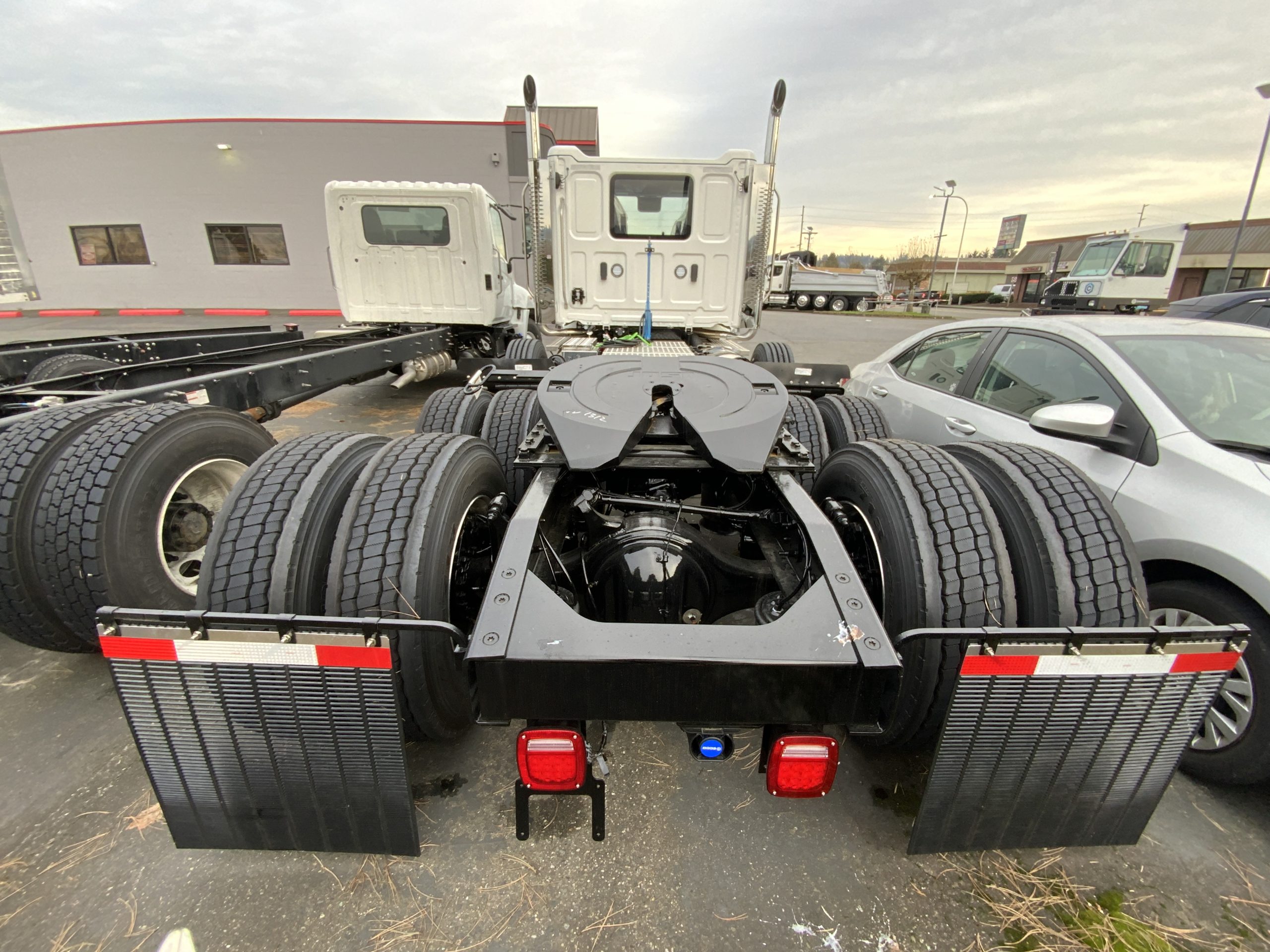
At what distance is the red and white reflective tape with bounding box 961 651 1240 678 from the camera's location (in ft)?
4.42

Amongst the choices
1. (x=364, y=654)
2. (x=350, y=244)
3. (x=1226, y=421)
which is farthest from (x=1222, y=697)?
(x=350, y=244)

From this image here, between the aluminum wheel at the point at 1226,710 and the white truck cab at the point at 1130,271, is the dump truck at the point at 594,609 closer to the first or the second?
the aluminum wheel at the point at 1226,710

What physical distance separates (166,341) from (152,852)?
17.2 ft

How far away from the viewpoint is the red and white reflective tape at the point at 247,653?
1339 millimetres

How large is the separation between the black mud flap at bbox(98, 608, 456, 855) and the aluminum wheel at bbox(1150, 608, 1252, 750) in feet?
8.50

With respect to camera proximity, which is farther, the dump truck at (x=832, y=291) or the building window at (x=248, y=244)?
the dump truck at (x=832, y=291)

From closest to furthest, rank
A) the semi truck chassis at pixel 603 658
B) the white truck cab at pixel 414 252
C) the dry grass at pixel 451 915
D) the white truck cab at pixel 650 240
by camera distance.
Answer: the semi truck chassis at pixel 603 658, the dry grass at pixel 451 915, the white truck cab at pixel 650 240, the white truck cab at pixel 414 252

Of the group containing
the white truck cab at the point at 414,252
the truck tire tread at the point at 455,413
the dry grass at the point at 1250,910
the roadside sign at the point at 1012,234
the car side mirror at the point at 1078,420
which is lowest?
the dry grass at the point at 1250,910

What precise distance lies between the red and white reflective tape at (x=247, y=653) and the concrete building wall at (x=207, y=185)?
673 inches

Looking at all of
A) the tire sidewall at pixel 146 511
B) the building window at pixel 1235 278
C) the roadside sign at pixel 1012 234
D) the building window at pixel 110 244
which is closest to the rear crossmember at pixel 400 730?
the tire sidewall at pixel 146 511

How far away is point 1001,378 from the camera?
3348 millimetres

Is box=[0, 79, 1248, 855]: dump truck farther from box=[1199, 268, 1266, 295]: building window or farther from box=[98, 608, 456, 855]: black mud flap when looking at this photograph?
box=[1199, 268, 1266, 295]: building window

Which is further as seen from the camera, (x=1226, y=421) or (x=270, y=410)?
(x=270, y=410)

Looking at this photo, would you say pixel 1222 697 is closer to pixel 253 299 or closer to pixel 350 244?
pixel 350 244
